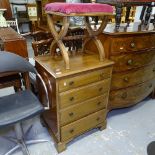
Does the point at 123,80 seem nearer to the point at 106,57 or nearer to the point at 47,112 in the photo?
the point at 106,57

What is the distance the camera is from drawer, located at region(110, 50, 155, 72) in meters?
1.61

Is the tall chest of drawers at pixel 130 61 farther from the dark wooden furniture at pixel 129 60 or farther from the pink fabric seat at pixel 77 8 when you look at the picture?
the pink fabric seat at pixel 77 8

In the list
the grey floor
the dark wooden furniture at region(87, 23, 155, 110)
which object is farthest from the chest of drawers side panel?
the dark wooden furniture at region(87, 23, 155, 110)

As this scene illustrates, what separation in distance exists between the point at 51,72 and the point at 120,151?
0.99m

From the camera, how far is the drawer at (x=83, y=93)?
1.33 metres

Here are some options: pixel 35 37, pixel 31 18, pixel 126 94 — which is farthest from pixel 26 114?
pixel 31 18

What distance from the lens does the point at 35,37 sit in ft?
5.70

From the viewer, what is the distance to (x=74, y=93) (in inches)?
53.8

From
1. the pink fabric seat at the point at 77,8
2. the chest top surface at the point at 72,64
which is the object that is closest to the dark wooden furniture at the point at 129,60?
the chest top surface at the point at 72,64

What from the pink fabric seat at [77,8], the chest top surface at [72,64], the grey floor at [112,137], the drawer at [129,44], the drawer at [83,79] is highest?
the pink fabric seat at [77,8]

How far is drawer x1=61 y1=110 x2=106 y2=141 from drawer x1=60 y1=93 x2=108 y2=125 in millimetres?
56

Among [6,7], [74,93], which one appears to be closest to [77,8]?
[74,93]

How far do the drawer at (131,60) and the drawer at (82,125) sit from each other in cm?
49

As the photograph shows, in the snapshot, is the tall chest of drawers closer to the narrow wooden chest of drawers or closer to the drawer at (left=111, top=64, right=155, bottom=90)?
the drawer at (left=111, top=64, right=155, bottom=90)
